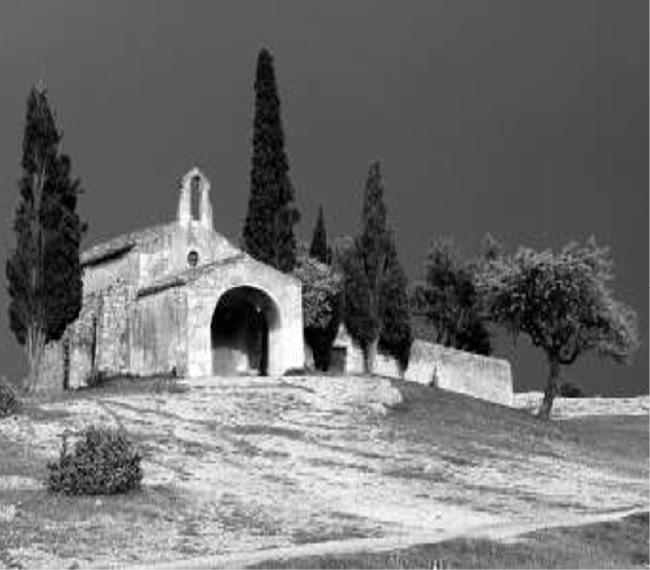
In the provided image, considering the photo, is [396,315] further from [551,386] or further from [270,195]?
[270,195]

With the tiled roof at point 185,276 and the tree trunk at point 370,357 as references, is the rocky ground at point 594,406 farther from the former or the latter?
the tiled roof at point 185,276

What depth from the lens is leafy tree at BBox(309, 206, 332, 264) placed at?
244 feet

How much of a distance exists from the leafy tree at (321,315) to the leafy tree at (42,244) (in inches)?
624

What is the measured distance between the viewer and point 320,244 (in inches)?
2945

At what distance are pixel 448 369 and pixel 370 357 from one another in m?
7.96

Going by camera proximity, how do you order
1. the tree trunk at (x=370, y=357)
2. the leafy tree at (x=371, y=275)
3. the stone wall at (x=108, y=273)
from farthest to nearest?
the tree trunk at (x=370, y=357), the leafy tree at (x=371, y=275), the stone wall at (x=108, y=273)

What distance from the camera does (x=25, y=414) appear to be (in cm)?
3447

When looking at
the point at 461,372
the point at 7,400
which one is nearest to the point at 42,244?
the point at 7,400

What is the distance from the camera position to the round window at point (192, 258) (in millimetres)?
58719

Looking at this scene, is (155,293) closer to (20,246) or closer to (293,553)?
(20,246)

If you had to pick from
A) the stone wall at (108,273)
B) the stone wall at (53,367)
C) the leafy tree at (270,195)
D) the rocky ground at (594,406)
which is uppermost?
the leafy tree at (270,195)

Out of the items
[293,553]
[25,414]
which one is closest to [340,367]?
[25,414]

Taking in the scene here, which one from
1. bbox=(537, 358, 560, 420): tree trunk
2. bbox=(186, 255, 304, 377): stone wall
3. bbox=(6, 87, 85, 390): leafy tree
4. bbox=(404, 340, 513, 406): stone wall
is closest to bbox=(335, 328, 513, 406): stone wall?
bbox=(404, 340, 513, 406): stone wall

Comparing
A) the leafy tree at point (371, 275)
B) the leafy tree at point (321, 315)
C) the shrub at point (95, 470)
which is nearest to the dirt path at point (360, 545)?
the shrub at point (95, 470)
